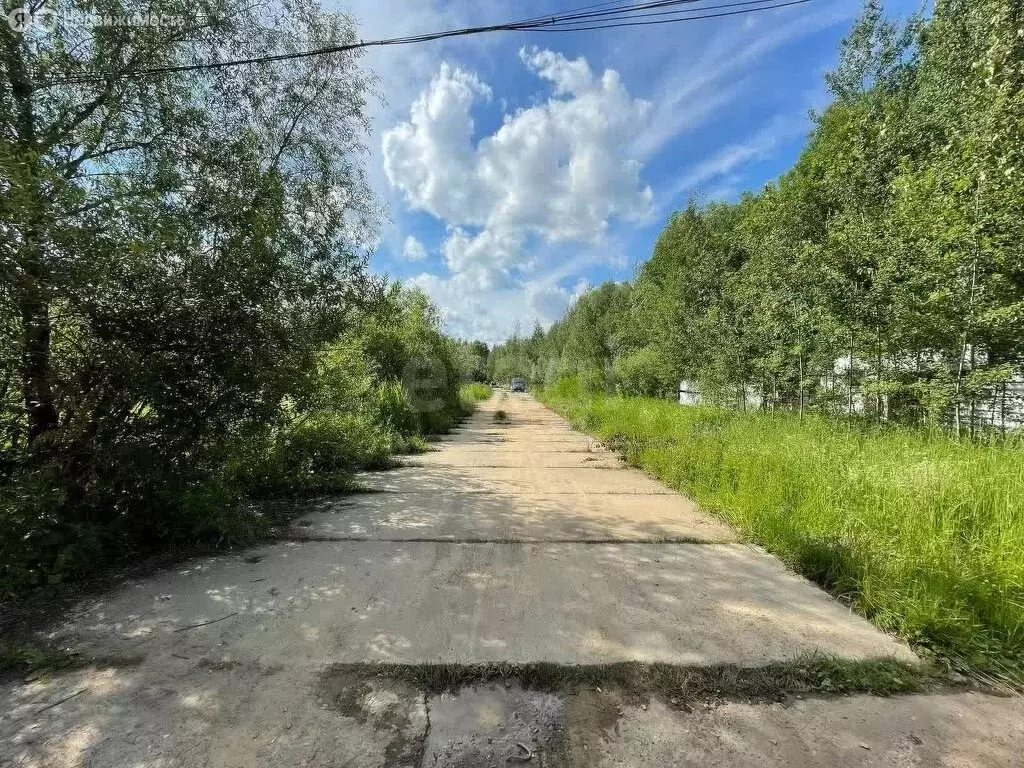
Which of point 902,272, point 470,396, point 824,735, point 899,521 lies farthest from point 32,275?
point 470,396

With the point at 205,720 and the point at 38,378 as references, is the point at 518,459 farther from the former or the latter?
the point at 205,720

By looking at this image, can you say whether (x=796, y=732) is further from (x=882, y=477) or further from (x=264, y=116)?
(x=264, y=116)

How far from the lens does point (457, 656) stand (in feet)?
7.24

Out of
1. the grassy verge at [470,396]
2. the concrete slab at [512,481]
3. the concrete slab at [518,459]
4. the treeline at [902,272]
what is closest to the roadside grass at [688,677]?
the concrete slab at [512,481]

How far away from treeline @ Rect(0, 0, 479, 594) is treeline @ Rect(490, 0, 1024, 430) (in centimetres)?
557

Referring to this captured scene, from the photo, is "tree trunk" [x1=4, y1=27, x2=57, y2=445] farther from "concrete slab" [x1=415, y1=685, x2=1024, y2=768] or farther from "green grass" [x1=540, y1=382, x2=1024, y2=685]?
"green grass" [x1=540, y1=382, x2=1024, y2=685]

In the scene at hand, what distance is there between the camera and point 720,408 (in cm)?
973

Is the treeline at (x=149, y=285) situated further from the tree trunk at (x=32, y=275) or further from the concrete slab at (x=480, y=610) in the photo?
the concrete slab at (x=480, y=610)

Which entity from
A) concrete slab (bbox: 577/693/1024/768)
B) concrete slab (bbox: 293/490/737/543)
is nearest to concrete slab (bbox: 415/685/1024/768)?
concrete slab (bbox: 577/693/1024/768)

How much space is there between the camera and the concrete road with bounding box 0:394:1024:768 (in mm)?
1687

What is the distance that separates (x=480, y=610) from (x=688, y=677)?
1145 millimetres

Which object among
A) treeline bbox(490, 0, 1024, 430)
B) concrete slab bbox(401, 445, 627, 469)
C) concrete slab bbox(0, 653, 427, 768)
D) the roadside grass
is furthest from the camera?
concrete slab bbox(401, 445, 627, 469)

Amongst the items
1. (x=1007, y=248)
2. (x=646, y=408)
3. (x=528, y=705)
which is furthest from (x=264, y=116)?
(x=646, y=408)

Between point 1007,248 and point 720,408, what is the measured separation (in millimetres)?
5553
